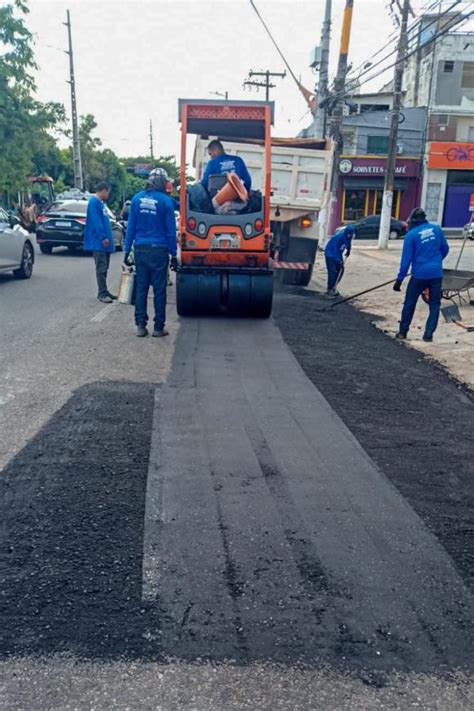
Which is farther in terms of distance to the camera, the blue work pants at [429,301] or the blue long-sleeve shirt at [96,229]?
the blue long-sleeve shirt at [96,229]

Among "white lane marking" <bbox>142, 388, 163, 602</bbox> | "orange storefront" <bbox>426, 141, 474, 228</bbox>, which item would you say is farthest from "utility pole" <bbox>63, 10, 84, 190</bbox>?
"white lane marking" <bbox>142, 388, 163, 602</bbox>

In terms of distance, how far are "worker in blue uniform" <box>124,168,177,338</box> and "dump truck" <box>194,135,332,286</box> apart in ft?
17.3

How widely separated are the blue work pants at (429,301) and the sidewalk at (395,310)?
21cm

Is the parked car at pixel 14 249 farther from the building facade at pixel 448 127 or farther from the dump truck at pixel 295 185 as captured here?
the building facade at pixel 448 127

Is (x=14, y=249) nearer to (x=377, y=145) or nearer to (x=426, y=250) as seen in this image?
(x=426, y=250)

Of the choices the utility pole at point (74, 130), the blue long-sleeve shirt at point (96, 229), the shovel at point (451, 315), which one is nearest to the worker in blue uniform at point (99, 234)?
the blue long-sleeve shirt at point (96, 229)

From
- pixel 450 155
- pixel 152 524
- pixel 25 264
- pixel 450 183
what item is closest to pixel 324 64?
pixel 25 264

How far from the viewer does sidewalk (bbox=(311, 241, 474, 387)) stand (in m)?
8.22

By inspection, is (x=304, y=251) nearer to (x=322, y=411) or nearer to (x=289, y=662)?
(x=322, y=411)

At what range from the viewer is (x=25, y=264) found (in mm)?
13766

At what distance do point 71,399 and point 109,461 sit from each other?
1436mm

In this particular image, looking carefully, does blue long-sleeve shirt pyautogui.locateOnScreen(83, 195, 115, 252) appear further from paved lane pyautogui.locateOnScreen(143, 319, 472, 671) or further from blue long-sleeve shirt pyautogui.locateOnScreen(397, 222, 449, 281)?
paved lane pyautogui.locateOnScreen(143, 319, 472, 671)

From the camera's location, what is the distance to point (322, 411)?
5574 mm

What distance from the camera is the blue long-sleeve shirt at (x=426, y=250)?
920 cm
